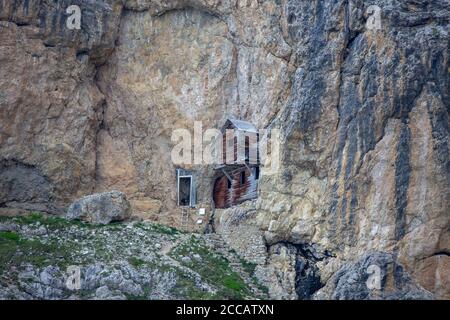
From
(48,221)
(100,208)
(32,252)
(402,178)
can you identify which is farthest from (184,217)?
(402,178)

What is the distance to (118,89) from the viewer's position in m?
60.1

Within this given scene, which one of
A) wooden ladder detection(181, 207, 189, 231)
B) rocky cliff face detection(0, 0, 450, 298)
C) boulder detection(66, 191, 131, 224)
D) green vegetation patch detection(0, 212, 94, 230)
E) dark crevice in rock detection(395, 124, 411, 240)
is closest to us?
dark crevice in rock detection(395, 124, 411, 240)

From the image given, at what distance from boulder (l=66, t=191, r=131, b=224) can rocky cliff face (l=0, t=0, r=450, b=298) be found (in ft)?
9.85

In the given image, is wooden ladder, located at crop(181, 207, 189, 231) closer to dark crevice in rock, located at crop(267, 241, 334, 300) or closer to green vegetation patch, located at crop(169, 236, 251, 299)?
green vegetation patch, located at crop(169, 236, 251, 299)

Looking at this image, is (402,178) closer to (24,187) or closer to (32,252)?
(32,252)

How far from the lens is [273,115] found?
56.1 m

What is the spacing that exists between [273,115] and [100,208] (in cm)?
1147

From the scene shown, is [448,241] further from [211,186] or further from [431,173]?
[211,186]

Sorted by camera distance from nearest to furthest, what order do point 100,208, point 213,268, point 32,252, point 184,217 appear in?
point 32,252 < point 213,268 < point 100,208 < point 184,217

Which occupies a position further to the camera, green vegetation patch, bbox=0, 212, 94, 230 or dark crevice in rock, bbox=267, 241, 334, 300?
green vegetation patch, bbox=0, 212, 94, 230

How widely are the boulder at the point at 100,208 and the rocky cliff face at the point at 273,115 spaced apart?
300 centimetres

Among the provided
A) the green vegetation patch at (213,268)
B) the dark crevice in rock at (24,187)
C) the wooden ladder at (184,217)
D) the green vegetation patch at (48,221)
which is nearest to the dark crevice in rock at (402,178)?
the green vegetation patch at (213,268)

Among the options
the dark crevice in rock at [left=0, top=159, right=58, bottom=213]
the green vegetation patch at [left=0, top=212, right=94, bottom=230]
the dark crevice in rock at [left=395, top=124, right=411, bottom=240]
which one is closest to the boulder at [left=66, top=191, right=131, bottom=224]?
the green vegetation patch at [left=0, top=212, right=94, bottom=230]

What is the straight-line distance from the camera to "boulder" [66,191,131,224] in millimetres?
53031
